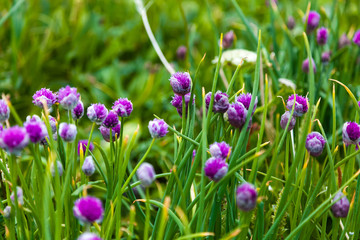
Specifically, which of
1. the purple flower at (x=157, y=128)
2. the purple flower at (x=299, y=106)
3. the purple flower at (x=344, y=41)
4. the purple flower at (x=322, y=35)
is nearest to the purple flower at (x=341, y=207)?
the purple flower at (x=299, y=106)

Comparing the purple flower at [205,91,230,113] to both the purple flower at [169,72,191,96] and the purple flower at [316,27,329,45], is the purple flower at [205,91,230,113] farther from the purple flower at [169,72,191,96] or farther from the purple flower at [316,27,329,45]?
the purple flower at [316,27,329,45]

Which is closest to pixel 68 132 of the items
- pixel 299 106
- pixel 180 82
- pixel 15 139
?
pixel 15 139

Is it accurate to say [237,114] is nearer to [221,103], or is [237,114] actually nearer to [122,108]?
[221,103]

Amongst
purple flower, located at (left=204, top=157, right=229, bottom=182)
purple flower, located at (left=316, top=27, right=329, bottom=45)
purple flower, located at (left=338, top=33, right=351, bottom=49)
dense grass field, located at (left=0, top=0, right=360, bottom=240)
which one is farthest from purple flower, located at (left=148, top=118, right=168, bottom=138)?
purple flower, located at (left=338, top=33, right=351, bottom=49)

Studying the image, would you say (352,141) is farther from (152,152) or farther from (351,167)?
(152,152)

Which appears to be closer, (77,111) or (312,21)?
(77,111)

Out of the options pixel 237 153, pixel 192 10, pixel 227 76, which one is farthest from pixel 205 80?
pixel 237 153

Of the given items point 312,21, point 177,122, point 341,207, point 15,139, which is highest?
point 15,139
